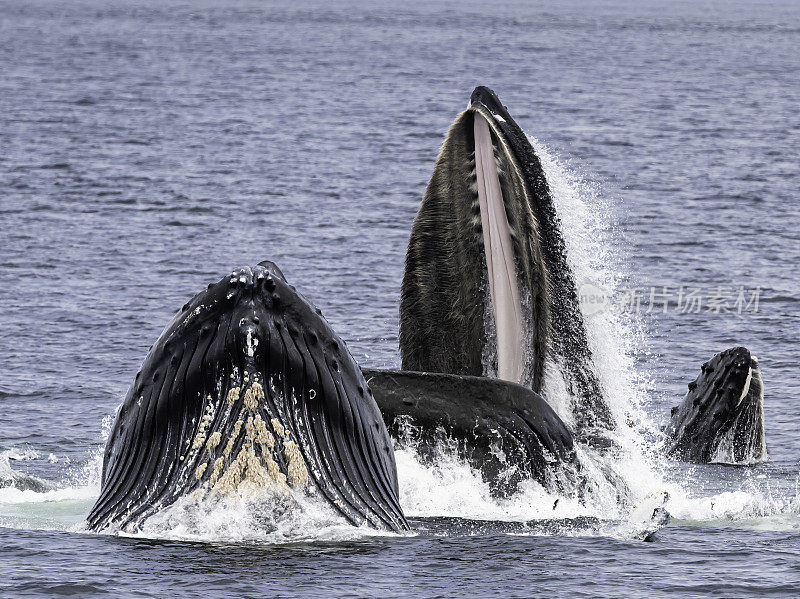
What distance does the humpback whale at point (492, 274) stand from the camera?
36.9ft

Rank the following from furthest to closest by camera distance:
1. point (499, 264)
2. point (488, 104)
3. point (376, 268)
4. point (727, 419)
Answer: point (376, 268) → point (727, 419) → point (488, 104) → point (499, 264)

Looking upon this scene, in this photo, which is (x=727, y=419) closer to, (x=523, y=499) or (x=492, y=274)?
(x=492, y=274)

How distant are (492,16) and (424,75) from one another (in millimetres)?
83649

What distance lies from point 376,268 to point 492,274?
15.7 metres

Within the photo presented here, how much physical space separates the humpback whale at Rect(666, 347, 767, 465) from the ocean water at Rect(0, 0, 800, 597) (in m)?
0.50

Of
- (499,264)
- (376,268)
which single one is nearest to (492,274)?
(499,264)

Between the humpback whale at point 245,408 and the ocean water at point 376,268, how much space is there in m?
0.25

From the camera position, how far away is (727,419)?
1639cm

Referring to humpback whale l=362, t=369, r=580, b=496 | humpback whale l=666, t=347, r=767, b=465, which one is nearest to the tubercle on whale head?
humpback whale l=362, t=369, r=580, b=496

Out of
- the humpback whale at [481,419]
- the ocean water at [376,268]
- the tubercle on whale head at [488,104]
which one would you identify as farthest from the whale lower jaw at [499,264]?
the humpback whale at [481,419]

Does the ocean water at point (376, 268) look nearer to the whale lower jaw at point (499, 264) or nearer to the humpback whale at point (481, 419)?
the humpback whale at point (481, 419)

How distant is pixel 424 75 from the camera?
7512cm

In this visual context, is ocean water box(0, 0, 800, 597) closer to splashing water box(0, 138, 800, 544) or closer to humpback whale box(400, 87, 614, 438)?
splashing water box(0, 138, 800, 544)

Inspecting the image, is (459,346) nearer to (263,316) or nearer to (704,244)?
(263,316)
